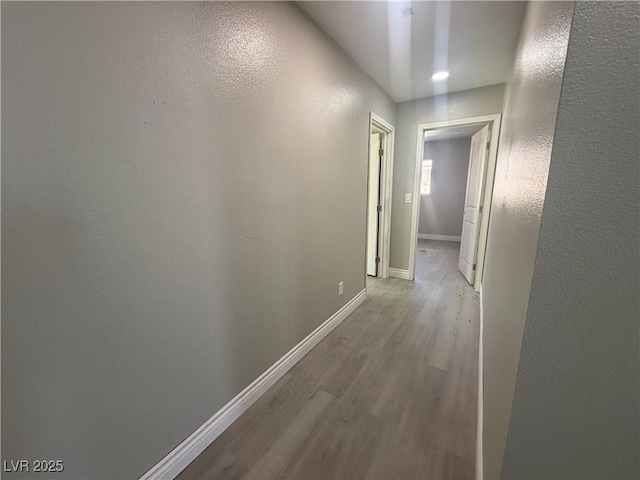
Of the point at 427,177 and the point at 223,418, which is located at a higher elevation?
the point at 427,177

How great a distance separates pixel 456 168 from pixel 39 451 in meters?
7.14

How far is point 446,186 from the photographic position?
629 centimetres

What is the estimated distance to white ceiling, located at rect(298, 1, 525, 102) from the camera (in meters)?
1.60

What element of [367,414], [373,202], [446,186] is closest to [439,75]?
[373,202]

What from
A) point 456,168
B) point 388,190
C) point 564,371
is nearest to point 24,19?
point 564,371

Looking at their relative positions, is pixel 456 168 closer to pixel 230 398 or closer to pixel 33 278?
pixel 230 398

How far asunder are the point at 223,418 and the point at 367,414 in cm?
80

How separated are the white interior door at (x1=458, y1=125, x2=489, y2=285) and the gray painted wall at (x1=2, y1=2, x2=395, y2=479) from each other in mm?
2584

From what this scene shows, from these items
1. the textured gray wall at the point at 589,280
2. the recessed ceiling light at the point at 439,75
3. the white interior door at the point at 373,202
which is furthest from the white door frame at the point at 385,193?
the textured gray wall at the point at 589,280

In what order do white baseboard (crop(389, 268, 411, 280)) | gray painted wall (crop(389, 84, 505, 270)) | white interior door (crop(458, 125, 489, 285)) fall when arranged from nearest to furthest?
1. gray painted wall (crop(389, 84, 505, 270))
2. white interior door (crop(458, 125, 489, 285))
3. white baseboard (crop(389, 268, 411, 280))

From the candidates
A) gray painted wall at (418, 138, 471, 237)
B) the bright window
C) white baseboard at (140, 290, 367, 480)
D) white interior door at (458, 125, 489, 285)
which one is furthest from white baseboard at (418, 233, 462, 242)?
white baseboard at (140, 290, 367, 480)

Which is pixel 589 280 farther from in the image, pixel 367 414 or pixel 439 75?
pixel 439 75

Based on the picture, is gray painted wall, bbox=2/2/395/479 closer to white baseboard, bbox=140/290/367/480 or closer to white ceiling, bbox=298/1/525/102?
white baseboard, bbox=140/290/367/480

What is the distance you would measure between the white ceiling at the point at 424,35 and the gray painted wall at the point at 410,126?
0.88 ft
